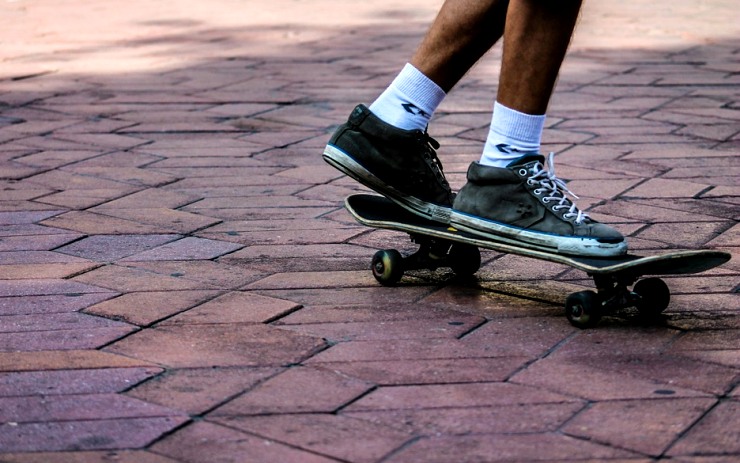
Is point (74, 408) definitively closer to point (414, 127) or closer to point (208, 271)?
point (208, 271)

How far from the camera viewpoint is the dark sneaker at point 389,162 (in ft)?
8.63

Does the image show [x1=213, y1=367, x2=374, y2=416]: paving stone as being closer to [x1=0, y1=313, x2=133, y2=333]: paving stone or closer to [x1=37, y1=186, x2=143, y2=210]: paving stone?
[x1=0, y1=313, x2=133, y2=333]: paving stone

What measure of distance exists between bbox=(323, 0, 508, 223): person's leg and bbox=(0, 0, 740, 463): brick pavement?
7.7 inches

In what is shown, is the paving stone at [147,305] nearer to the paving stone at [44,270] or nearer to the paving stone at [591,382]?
the paving stone at [44,270]

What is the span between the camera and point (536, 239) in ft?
8.02

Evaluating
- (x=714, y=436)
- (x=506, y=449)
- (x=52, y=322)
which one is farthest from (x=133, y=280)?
(x=714, y=436)

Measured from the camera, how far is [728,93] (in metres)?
4.81

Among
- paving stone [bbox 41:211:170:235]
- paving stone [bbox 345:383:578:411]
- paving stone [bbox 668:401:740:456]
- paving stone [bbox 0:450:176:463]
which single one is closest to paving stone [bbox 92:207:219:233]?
paving stone [bbox 41:211:170:235]

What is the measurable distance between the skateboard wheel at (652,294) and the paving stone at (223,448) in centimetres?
83

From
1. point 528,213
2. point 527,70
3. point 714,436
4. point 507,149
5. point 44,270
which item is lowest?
point 714,436

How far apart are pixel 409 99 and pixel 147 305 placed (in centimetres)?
70

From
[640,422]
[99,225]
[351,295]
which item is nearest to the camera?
[640,422]

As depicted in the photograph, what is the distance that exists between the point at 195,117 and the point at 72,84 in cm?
88

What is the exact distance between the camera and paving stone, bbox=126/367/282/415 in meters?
1.96
